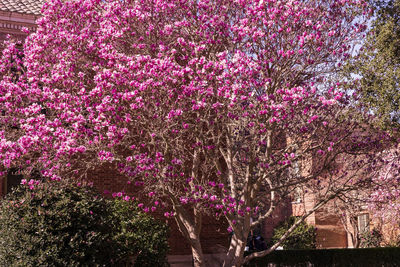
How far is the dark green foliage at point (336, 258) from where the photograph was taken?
55.9 ft

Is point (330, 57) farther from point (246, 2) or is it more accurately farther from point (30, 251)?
point (30, 251)

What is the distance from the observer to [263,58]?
39.5 feet

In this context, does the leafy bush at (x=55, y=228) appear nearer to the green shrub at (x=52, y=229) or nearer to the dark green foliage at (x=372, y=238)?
the green shrub at (x=52, y=229)

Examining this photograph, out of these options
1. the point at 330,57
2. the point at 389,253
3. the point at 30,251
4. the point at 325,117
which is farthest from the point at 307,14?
the point at 389,253

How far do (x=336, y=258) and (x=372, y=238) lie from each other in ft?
32.1

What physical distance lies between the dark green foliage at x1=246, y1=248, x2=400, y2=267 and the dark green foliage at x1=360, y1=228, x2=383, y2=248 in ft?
29.8

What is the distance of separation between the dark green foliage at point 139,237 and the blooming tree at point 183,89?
0.77 meters

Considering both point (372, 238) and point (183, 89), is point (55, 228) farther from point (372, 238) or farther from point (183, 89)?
point (372, 238)

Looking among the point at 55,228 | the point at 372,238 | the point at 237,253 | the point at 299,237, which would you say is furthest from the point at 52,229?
the point at 372,238

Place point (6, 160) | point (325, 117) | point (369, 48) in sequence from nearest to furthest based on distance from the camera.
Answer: point (6, 160) < point (325, 117) < point (369, 48)

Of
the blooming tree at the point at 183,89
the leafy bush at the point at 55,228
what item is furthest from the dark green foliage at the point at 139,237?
the leafy bush at the point at 55,228

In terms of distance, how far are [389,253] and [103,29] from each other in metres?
12.7

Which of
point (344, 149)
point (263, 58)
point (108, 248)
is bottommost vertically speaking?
point (108, 248)

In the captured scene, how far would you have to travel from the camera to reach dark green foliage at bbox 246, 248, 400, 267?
55.9 feet
